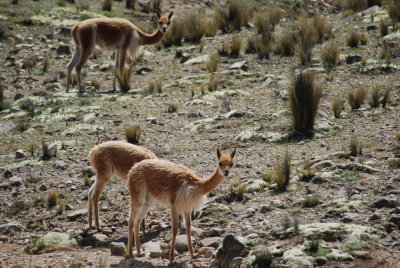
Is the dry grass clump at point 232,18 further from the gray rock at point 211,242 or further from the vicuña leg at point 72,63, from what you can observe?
the gray rock at point 211,242

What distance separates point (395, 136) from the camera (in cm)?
1075

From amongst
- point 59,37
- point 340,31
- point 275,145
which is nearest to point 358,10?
point 340,31

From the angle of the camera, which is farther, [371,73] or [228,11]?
[228,11]

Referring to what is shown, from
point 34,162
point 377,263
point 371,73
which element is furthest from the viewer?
point 371,73

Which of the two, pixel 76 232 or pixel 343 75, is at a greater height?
pixel 343 75

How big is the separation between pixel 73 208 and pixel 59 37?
11.0 metres

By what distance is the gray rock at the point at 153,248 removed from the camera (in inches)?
317

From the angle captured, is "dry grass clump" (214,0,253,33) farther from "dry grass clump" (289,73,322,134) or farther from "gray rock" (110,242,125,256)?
"gray rock" (110,242,125,256)

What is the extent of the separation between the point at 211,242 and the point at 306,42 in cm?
885

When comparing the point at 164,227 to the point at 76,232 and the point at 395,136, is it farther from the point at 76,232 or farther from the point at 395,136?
the point at 395,136

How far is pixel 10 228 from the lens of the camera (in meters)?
9.38

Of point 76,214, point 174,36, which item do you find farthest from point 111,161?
point 174,36

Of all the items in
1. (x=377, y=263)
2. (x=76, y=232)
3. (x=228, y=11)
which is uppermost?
(x=228, y=11)

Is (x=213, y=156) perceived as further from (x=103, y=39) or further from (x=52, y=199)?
(x=103, y=39)
